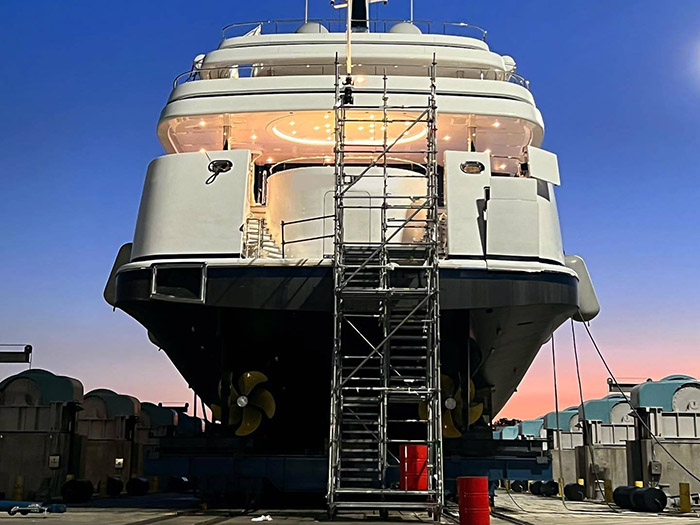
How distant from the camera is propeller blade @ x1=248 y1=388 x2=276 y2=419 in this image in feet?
47.3

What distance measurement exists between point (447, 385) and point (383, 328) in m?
1.79

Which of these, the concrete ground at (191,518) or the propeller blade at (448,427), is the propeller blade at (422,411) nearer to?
the propeller blade at (448,427)

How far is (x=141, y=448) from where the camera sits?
2748cm

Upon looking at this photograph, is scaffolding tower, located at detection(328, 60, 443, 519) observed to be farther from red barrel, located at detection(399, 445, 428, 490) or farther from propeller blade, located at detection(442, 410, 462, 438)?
propeller blade, located at detection(442, 410, 462, 438)

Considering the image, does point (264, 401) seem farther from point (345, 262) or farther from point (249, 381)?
point (345, 262)

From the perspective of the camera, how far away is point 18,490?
68.0ft

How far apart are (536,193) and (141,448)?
17.7 m

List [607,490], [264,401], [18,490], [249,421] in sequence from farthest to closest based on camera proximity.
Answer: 1. [607,490]
2. [18,490]
3. [264,401]
4. [249,421]

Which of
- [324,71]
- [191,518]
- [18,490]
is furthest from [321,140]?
[18,490]

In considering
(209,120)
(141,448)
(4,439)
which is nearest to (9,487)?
(4,439)

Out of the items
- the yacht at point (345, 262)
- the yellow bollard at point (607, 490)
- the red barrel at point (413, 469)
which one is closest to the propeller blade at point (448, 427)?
the yacht at point (345, 262)

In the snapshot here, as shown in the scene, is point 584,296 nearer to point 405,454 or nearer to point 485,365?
point 485,365

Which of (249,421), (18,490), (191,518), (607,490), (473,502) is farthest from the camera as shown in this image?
(607,490)

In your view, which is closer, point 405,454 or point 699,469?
point 405,454
